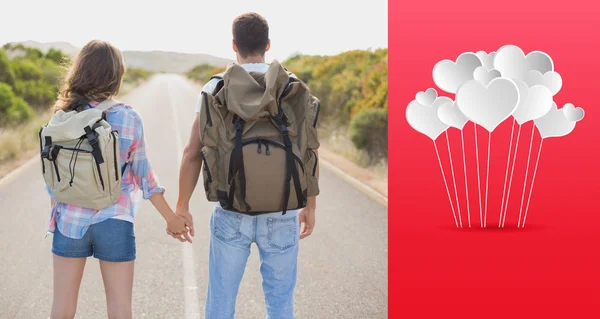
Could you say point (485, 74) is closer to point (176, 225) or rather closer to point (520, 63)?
point (520, 63)

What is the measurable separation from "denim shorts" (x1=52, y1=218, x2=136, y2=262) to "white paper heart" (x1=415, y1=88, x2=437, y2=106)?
16.2ft

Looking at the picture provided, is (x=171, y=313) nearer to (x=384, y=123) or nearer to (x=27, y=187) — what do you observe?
(x=27, y=187)

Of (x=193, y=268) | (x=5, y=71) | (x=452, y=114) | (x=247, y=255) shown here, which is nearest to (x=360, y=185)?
(x=452, y=114)

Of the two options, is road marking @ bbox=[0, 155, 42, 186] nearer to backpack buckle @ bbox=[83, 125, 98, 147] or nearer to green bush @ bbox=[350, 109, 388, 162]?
green bush @ bbox=[350, 109, 388, 162]

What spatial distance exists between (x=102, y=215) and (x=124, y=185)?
19cm

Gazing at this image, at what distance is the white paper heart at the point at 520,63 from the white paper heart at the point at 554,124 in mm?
402

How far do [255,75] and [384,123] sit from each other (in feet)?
36.2

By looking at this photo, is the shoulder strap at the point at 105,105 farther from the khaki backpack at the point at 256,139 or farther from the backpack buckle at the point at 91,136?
the khaki backpack at the point at 256,139

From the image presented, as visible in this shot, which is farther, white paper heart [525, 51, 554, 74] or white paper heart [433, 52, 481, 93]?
white paper heart [433, 52, 481, 93]

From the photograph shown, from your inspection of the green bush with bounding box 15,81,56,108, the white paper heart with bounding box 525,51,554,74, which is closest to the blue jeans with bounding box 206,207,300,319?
the white paper heart with bounding box 525,51,554,74

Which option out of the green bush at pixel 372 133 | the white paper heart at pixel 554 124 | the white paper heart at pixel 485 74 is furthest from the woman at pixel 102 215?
the green bush at pixel 372 133

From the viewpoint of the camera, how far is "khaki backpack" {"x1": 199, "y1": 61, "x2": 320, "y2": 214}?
10.9 feet

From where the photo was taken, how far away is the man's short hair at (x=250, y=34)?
3.40 meters

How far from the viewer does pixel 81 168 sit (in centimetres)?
338
